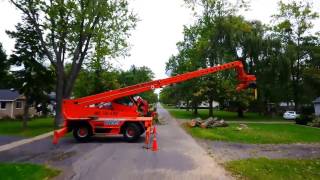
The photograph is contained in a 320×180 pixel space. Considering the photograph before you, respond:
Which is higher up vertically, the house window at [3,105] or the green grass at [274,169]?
the house window at [3,105]

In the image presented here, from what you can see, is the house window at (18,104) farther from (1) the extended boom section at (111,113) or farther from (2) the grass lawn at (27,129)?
(1) the extended boom section at (111,113)

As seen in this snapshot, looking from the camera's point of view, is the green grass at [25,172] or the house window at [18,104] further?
the house window at [18,104]

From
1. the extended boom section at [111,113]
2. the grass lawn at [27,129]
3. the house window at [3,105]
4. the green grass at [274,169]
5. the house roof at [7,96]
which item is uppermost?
the house roof at [7,96]

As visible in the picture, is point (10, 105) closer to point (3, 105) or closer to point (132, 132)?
point (3, 105)

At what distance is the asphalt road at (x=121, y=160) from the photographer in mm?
11359

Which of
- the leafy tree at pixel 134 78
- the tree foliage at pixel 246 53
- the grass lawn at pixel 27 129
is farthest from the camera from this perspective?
the leafy tree at pixel 134 78

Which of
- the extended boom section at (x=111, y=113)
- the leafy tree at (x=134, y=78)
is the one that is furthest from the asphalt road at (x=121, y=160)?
the leafy tree at (x=134, y=78)

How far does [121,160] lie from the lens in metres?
14.1

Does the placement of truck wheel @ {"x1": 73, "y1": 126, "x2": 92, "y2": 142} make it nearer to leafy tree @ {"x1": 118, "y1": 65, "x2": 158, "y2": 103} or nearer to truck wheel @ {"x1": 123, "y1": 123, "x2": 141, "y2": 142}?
truck wheel @ {"x1": 123, "y1": 123, "x2": 141, "y2": 142}

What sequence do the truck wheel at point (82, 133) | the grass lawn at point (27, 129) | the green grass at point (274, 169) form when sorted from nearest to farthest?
the green grass at point (274, 169), the truck wheel at point (82, 133), the grass lawn at point (27, 129)

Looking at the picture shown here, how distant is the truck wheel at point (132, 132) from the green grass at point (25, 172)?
8.37 metres

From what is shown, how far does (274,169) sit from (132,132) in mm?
10147

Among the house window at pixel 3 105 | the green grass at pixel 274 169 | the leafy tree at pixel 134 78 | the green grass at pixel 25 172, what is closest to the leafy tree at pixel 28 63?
the house window at pixel 3 105

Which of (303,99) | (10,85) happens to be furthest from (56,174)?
(303,99)
